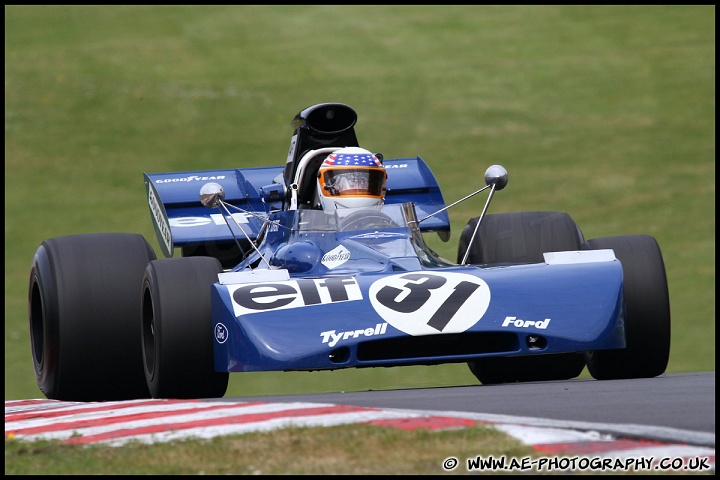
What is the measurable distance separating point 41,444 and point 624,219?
1962 cm

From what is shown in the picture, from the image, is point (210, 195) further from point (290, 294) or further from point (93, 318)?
point (290, 294)

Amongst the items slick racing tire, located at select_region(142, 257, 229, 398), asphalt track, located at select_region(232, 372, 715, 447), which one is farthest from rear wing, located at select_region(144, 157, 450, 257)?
asphalt track, located at select_region(232, 372, 715, 447)

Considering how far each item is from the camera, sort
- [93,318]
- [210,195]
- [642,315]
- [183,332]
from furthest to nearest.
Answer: [210,195] < [93,318] < [642,315] < [183,332]

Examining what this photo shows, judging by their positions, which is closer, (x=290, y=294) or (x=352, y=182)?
(x=290, y=294)

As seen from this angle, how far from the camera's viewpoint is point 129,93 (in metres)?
34.4

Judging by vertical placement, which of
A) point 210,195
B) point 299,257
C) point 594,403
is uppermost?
point 210,195

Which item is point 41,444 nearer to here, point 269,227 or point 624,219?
point 269,227

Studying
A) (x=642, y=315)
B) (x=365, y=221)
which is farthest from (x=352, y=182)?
(x=642, y=315)

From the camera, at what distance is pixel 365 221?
10.6 meters

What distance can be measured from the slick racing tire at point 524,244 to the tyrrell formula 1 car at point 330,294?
10 mm

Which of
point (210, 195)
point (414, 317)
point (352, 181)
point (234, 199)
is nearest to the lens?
point (414, 317)

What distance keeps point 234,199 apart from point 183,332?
3.67 m


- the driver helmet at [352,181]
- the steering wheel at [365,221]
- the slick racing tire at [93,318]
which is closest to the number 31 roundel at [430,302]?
the steering wheel at [365,221]

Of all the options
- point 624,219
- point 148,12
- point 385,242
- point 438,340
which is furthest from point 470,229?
point 148,12
